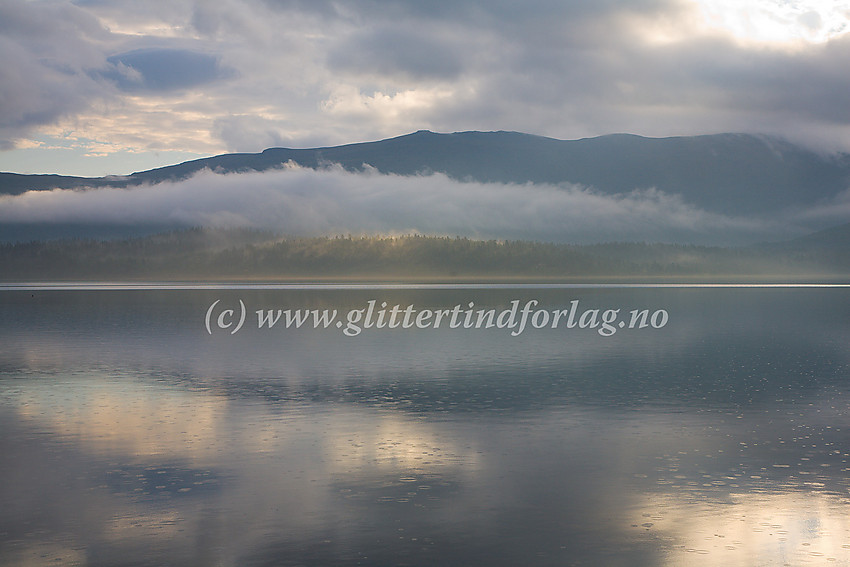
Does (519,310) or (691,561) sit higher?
(691,561)

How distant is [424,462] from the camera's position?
3606 centimetres

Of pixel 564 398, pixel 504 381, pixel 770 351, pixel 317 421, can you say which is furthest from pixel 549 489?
pixel 770 351

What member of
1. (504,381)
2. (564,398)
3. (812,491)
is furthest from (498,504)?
(504,381)

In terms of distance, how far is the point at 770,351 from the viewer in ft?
298

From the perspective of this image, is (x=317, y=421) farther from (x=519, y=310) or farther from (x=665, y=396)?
(x=519, y=310)

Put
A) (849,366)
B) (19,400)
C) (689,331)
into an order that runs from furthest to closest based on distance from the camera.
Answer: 1. (689,331)
2. (849,366)
3. (19,400)

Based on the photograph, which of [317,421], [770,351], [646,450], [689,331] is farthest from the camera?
[689,331]

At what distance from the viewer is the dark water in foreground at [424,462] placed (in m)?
25.4

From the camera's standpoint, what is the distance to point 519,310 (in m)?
183

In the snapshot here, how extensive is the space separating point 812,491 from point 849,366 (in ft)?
161

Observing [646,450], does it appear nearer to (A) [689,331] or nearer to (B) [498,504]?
(B) [498,504]

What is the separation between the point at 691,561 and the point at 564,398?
32259 millimetres

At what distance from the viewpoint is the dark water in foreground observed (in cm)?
2544

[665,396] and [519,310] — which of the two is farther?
[519,310]
